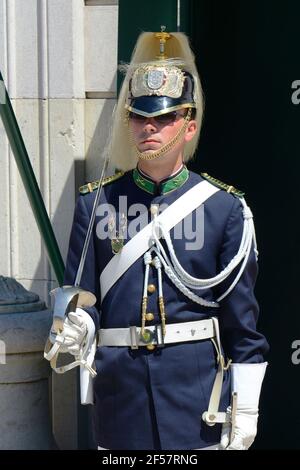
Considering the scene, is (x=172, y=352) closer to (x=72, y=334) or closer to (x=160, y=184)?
(x=72, y=334)

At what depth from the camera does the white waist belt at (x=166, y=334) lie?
2.93 m

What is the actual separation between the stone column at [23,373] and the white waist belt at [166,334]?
77 cm

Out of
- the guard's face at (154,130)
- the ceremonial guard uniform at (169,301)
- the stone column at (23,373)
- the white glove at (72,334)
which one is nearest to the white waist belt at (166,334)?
the ceremonial guard uniform at (169,301)

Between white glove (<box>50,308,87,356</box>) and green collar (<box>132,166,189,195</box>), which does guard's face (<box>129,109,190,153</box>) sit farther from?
white glove (<box>50,308,87,356</box>)

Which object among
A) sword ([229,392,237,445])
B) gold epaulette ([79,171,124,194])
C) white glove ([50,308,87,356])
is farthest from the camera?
gold epaulette ([79,171,124,194])

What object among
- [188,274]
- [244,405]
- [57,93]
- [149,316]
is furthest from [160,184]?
[57,93]

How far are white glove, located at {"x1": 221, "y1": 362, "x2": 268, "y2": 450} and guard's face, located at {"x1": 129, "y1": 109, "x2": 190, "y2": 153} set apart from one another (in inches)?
24.7

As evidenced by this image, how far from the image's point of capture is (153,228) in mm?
2973

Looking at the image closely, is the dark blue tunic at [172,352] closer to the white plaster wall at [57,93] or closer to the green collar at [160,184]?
the green collar at [160,184]

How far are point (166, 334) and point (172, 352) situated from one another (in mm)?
53

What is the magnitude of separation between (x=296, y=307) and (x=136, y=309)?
4.22 ft

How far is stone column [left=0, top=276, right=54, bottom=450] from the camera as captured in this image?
3682 millimetres

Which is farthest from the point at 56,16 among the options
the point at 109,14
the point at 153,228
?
the point at 153,228

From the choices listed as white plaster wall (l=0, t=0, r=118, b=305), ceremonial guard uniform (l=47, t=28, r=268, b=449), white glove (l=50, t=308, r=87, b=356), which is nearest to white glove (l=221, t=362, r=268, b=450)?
ceremonial guard uniform (l=47, t=28, r=268, b=449)
